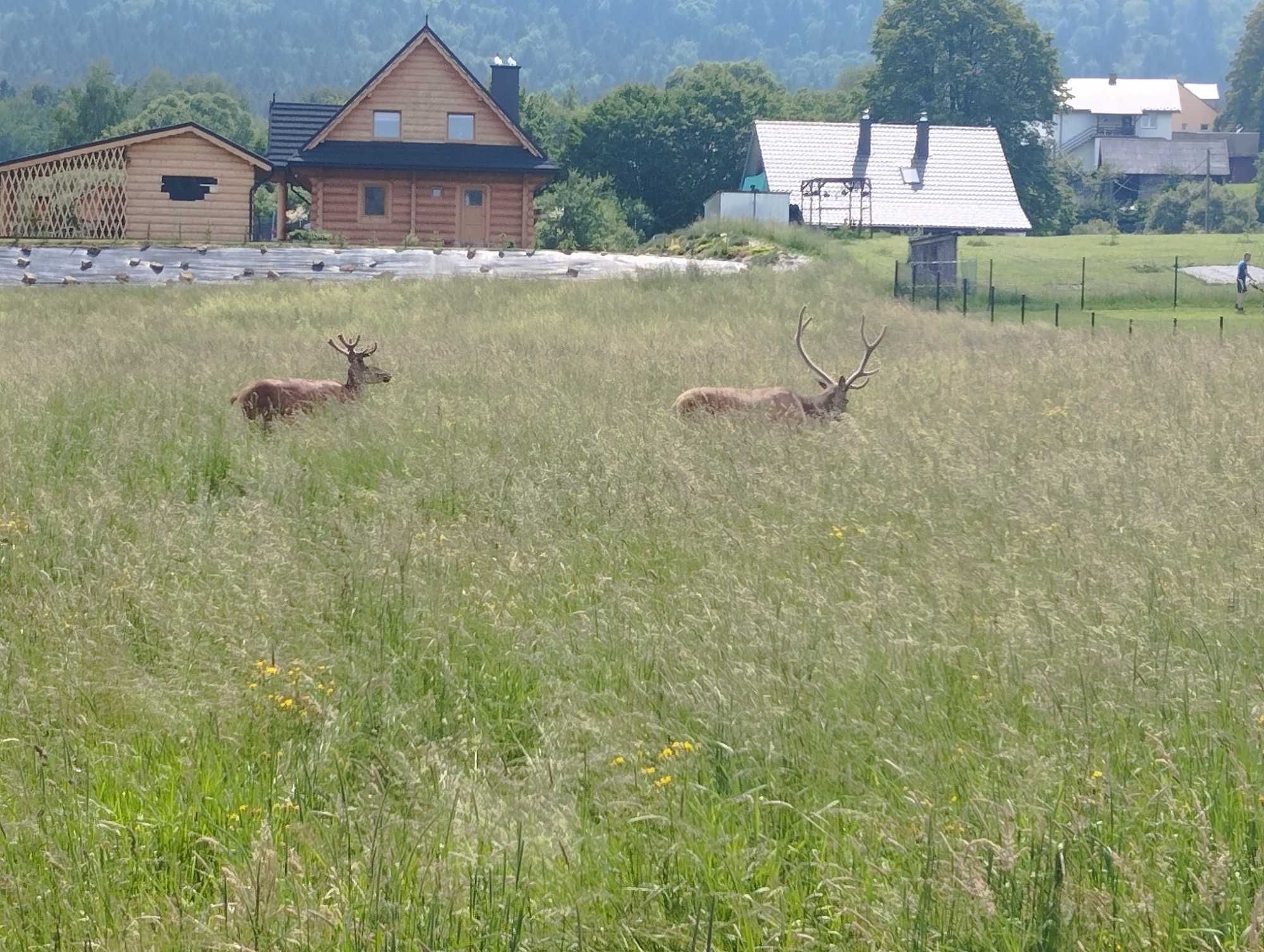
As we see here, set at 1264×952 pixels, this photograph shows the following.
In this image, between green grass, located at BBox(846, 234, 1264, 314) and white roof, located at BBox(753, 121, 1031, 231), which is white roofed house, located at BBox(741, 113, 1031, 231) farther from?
green grass, located at BBox(846, 234, 1264, 314)

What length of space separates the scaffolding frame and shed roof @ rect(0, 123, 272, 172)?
23.0 meters

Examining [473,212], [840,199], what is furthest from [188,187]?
[840,199]

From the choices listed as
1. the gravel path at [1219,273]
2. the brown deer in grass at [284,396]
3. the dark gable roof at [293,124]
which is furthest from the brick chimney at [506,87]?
the brown deer in grass at [284,396]

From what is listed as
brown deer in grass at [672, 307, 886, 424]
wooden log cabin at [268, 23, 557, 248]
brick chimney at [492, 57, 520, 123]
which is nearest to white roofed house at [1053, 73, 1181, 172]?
brick chimney at [492, 57, 520, 123]

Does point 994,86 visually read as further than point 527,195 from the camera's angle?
Yes

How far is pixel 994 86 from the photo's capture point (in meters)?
70.9

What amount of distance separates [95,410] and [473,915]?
8.16m

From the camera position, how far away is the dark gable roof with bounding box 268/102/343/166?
45562 mm

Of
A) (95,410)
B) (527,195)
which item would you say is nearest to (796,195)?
(527,195)

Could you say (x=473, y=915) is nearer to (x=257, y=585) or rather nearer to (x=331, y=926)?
(x=331, y=926)

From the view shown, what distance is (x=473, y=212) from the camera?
141 feet

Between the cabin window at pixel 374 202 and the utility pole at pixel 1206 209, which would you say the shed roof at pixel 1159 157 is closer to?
the utility pole at pixel 1206 209

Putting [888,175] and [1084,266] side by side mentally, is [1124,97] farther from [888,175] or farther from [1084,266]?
[1084,266]

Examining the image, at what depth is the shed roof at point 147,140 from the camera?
126ft
